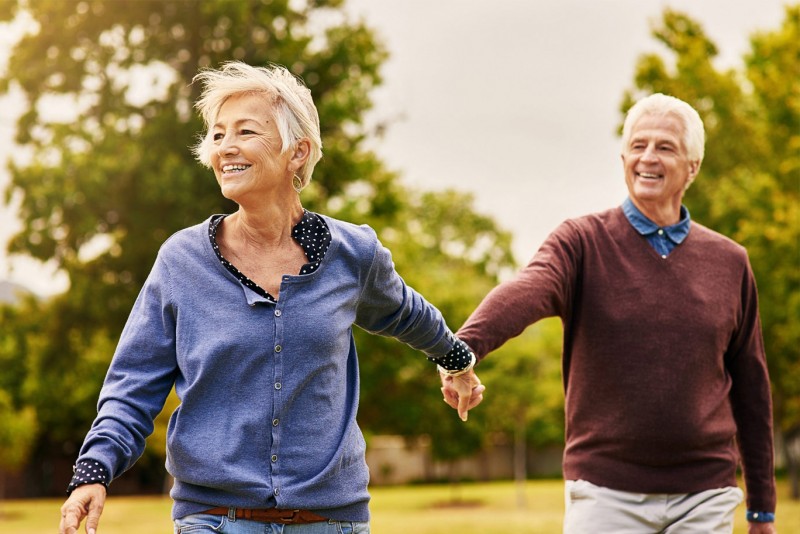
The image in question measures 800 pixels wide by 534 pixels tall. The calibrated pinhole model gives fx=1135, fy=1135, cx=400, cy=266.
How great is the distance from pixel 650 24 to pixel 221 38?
8670mm

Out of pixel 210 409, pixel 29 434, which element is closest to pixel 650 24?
pixel 29 434

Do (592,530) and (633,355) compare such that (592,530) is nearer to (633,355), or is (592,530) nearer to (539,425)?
(633,355)

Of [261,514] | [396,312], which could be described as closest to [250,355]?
[261,514]

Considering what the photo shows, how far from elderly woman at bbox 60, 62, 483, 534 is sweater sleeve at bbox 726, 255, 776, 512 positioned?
188cm

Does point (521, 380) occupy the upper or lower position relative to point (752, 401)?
upper

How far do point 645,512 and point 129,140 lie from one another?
18903 millimetres

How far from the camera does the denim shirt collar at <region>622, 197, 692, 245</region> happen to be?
448cm

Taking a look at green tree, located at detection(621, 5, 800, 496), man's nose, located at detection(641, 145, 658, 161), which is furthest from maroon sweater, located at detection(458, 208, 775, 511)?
green tree, located at detection(621, 5, 800, 496)

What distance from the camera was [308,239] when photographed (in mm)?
3318

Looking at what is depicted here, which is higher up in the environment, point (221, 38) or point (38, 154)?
point (221, 38)

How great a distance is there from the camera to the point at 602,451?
4.23 meters

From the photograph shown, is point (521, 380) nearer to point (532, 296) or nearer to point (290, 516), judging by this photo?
point (532, 296)

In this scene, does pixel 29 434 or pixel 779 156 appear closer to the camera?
pixel 779 156

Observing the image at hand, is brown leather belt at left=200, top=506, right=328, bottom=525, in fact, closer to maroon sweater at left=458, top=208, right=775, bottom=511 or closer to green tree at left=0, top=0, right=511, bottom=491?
maroon sweater at left=458, top=208, right=775, bottom=511
